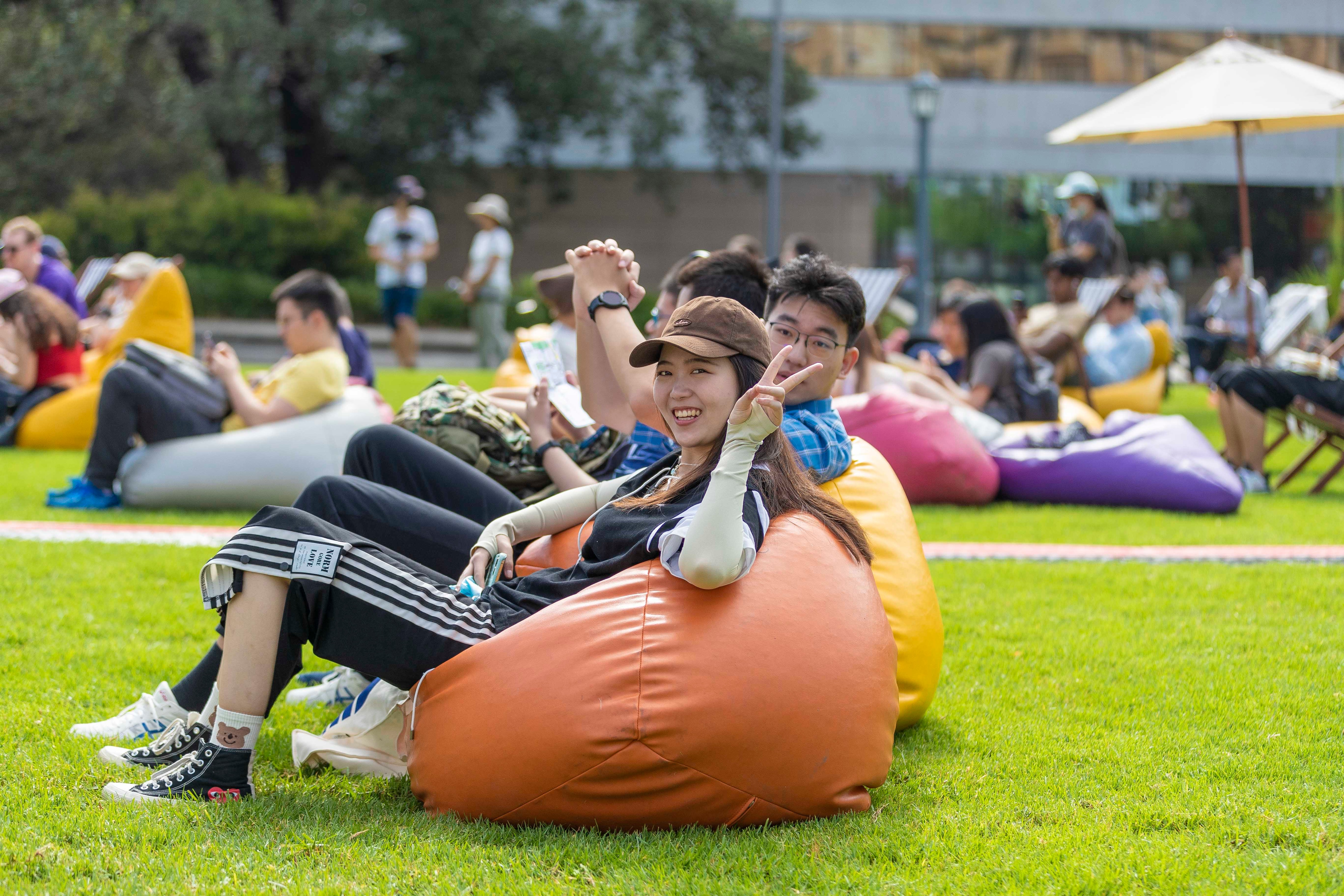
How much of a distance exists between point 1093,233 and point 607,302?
9051mm

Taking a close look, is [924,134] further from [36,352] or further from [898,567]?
[898,567]

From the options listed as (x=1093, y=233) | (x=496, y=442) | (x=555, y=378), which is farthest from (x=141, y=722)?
(x=1093, y=233)

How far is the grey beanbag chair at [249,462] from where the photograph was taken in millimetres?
6742

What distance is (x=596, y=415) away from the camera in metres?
4.21

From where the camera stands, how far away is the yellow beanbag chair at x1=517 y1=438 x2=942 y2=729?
3.55 metres

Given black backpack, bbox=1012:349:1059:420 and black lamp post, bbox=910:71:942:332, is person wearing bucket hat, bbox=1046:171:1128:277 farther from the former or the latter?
black lamp post, bbox=910:71:942:332

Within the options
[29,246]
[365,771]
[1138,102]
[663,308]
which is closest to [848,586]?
[365,771]

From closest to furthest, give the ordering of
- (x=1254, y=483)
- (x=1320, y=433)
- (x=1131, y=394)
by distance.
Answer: (x=1254, y=483) → (x=1320, y=433) → (x=1131, y=394)

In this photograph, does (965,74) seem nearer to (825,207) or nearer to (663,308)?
(825,207)

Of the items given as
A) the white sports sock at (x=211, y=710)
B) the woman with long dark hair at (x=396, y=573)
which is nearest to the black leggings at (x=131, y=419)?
the white sports sock at (x=211, y=710)

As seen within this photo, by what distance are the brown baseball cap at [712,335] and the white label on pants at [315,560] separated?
0.85 metres

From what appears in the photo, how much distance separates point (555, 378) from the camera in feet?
15.7

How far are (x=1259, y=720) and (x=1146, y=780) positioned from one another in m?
0.68

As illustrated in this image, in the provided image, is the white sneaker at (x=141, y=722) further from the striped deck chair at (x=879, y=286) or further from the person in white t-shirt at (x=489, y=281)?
the person in white t-shirt at (x=489, y=281)
